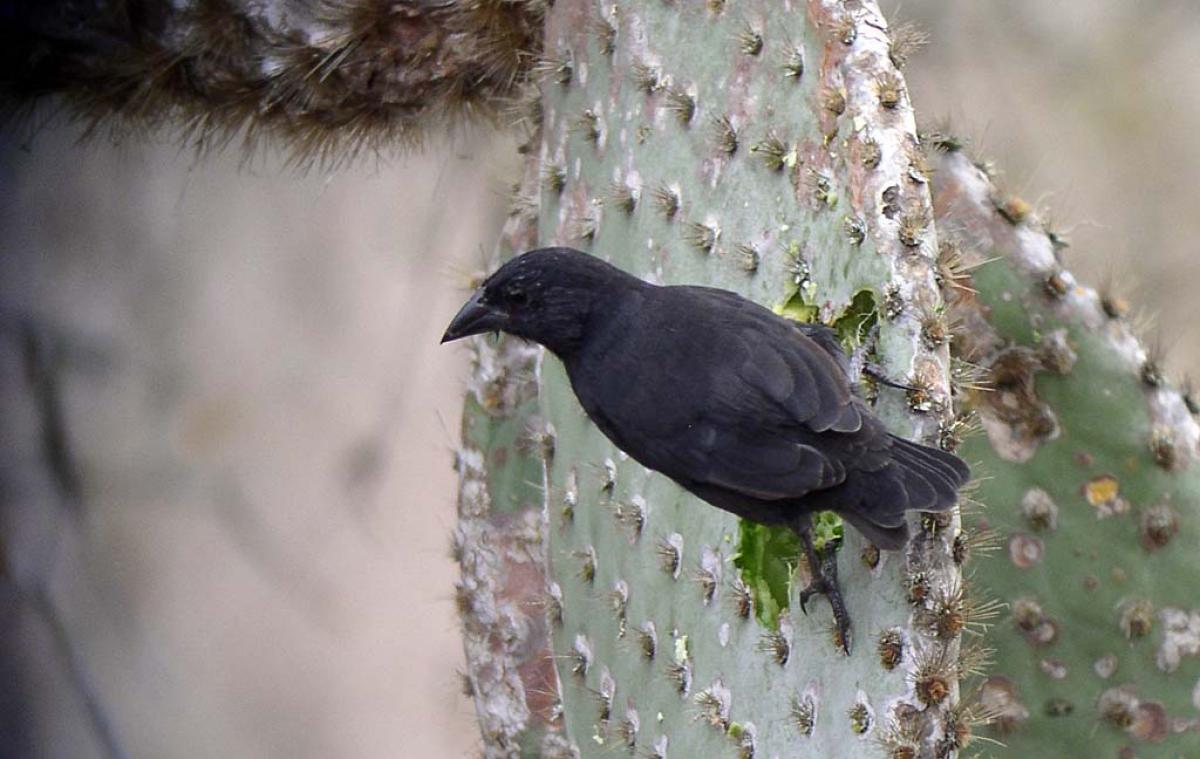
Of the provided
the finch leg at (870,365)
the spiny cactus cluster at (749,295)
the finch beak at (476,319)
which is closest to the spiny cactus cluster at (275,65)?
the spiny cactus cluster at (749,295)

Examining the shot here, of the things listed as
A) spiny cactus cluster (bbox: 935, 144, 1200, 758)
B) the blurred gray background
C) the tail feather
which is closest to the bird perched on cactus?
the tail feather

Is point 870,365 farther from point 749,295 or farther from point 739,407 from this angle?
point 749,295

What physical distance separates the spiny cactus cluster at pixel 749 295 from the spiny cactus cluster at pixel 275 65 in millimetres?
124

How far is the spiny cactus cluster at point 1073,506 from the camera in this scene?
144 cm

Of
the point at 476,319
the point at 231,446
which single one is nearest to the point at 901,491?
the point at 476,319

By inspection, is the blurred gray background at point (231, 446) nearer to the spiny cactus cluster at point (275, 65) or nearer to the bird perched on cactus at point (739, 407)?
the spiny cactus cluster at point (275, 65)

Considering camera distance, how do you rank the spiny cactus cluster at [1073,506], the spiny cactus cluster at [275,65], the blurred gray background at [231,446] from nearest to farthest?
the spiny cactus cluster at [1073,506] → the spiny cactus cluster at [275,65] → the blurred gray background at [231,446]

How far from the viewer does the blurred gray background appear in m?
2.18

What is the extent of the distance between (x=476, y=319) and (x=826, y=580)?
0.39 m

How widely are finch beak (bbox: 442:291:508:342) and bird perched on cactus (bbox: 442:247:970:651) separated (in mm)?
54

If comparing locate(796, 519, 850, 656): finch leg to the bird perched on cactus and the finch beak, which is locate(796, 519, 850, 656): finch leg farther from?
the finch beak

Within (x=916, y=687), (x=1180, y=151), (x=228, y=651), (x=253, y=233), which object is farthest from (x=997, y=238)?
(x=1180, y=151)

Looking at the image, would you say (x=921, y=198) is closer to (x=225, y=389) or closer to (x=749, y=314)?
(x=749, y=314)

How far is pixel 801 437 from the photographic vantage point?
112 centimetres
